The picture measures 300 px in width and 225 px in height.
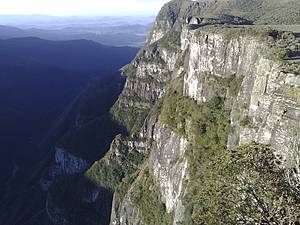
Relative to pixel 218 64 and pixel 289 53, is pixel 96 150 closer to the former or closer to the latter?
pixel 218 64

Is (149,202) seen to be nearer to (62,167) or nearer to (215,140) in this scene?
(215,140)

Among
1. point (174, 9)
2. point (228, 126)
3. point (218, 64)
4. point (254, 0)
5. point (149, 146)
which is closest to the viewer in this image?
point (228, 126)

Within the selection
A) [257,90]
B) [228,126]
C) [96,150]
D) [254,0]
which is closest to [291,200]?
[257,90]

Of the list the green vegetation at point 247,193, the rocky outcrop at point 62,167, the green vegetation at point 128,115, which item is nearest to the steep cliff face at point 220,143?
the green vegetation at point 247,193

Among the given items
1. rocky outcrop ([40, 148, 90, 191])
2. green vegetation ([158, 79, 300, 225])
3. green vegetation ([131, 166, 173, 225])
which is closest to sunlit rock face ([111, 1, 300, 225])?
green vegetation ([131, 166, 173, 225])

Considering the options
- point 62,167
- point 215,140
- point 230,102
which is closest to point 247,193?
point 215,140
